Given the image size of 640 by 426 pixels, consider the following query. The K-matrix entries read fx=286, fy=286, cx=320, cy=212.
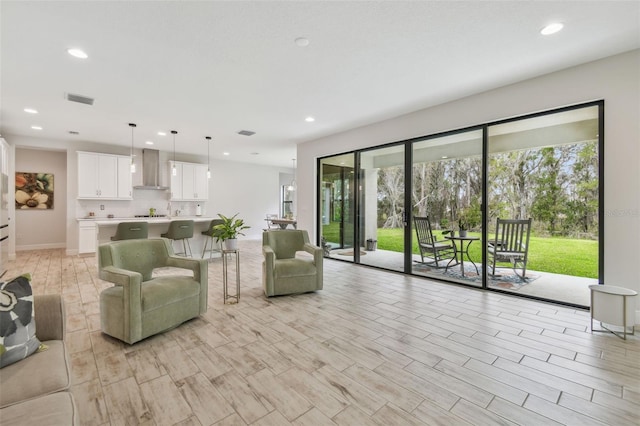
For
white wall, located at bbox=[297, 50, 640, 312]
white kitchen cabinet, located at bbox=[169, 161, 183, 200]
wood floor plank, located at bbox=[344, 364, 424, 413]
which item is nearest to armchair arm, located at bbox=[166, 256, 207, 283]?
wood floor plank, located at bbox=[344, 364, 424, 413]

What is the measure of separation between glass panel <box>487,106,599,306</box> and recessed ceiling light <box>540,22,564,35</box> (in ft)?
4.33

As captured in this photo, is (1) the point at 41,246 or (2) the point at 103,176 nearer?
(2) the point at 103,176

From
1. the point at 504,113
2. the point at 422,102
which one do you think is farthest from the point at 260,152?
the point at 504,113

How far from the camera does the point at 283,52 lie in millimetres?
2896

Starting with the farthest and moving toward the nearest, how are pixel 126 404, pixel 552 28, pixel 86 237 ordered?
pixel 86 237, pixel 552 28, pixel 126 404

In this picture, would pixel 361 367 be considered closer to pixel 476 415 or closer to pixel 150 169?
pixel 476 415

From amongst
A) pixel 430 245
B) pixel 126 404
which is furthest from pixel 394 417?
pixel 430 245

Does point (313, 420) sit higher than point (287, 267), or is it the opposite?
point (287, 267)

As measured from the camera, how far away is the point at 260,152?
8.16 meters

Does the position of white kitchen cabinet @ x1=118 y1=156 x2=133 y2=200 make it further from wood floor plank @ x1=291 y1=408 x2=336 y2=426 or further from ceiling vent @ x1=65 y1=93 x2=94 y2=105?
wood floor plank @ x1=291 y1=408 x2=336 y2=426

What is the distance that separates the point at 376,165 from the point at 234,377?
454cm

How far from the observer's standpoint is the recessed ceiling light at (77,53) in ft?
9.28

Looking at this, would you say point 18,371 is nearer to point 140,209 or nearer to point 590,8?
point 590,8

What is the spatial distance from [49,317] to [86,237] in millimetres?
6078
